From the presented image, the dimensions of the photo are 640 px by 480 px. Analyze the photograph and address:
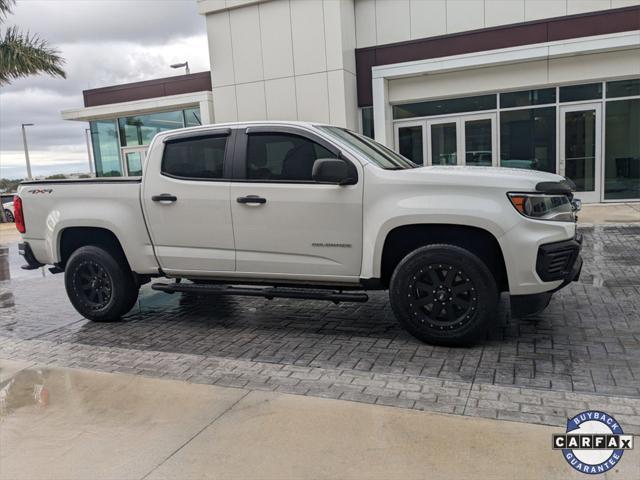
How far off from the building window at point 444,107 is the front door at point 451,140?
199 mm

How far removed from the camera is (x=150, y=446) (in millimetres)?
3404

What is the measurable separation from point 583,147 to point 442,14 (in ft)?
18.0

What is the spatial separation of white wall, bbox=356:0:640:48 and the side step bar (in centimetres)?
1299

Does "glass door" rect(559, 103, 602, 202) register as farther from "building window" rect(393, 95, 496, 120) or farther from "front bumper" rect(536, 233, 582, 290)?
"front bumper" rect(536, 233, 582, 290)

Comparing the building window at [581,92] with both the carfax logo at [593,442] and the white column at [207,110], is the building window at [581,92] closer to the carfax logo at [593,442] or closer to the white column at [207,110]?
the white column at [207,110]

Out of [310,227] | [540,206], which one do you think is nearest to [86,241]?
[310,227]

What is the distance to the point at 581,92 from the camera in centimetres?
1482

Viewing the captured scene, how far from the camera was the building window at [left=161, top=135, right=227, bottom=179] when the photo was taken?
5.65 meters

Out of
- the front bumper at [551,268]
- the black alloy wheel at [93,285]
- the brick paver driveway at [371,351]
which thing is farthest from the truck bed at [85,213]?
the front bumper at [551,268]

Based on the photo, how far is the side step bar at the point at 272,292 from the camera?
5150 millimetres

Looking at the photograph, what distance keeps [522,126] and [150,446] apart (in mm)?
14552

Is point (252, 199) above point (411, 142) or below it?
below

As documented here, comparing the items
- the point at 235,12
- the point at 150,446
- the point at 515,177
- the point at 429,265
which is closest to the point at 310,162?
the point at 429,265

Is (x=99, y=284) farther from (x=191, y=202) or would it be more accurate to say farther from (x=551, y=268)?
(x=551, y=268)
